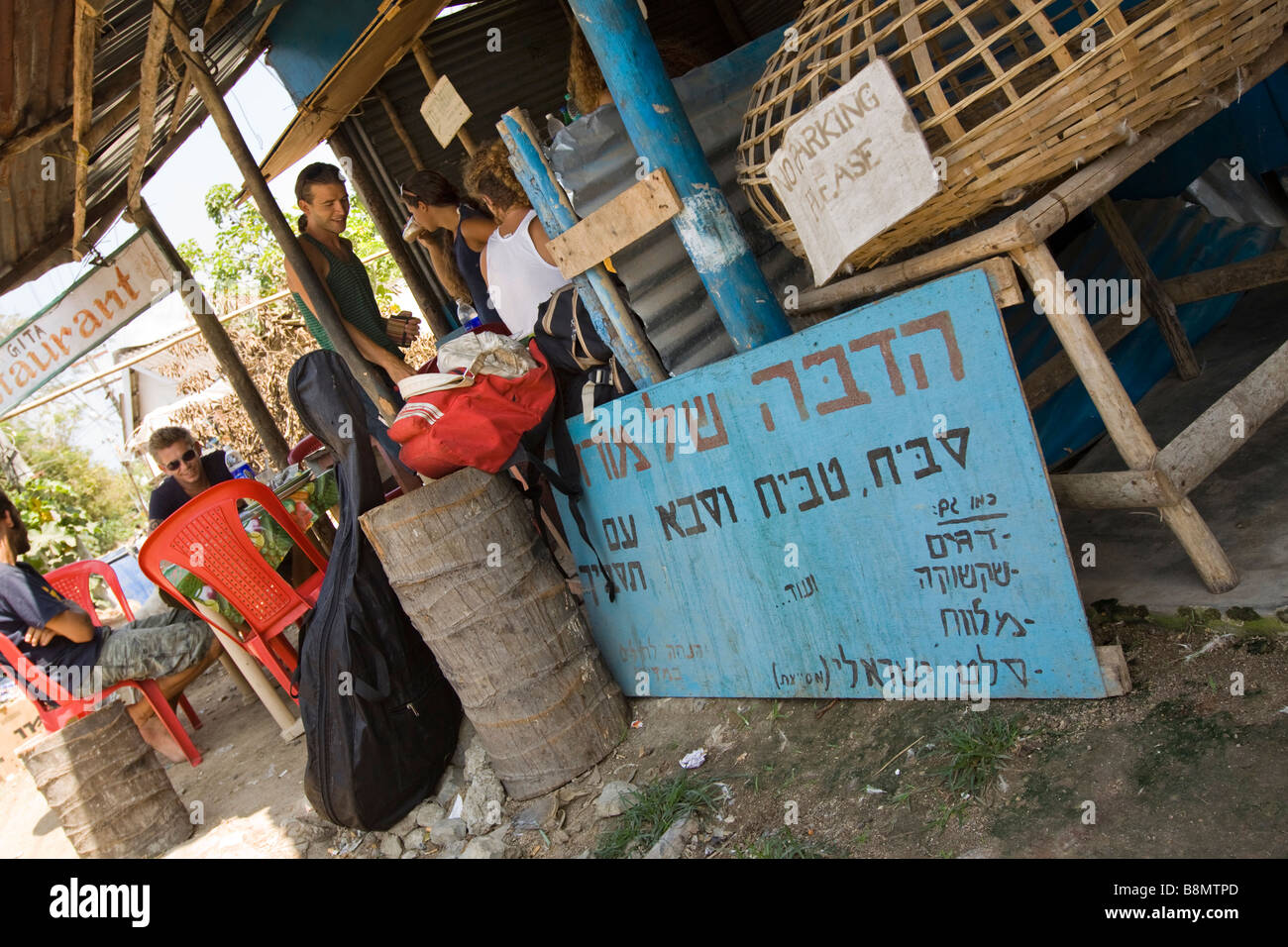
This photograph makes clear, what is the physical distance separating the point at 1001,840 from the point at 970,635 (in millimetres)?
583

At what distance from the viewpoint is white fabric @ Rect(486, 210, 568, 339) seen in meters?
3.70

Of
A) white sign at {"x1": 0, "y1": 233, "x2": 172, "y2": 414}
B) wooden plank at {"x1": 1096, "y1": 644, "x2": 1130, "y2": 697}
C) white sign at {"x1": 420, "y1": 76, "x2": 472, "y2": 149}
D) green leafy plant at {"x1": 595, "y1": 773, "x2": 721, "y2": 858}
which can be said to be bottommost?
green leafy plant at {"x1": 595, "y1": 773, "x2": 721, "y2": 858}

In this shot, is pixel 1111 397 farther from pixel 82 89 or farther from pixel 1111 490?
pixel 82 89

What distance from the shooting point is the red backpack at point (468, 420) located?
3252 mm

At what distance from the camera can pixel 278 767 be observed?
475cm

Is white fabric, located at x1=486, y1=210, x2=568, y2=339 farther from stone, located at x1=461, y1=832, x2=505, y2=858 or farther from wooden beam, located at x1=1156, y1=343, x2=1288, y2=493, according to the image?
wooden beam, located at x1=1156, y1=343, x2=1288, y2=493

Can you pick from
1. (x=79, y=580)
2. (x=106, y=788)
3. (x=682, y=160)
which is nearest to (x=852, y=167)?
(x=682, y=160)

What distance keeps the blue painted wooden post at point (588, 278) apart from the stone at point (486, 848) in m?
1.68

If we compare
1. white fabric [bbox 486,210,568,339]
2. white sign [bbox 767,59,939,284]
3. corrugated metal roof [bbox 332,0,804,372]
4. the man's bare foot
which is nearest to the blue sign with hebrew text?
white sign [bbox 767,59,939,284]

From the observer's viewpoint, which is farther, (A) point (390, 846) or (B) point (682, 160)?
(A) point (390, 846)

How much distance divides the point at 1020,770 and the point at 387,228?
18.5 ft

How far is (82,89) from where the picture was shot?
4.64 metres

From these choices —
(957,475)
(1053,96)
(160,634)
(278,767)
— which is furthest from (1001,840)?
(160,634)

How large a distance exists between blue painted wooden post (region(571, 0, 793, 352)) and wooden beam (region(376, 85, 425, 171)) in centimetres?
360
